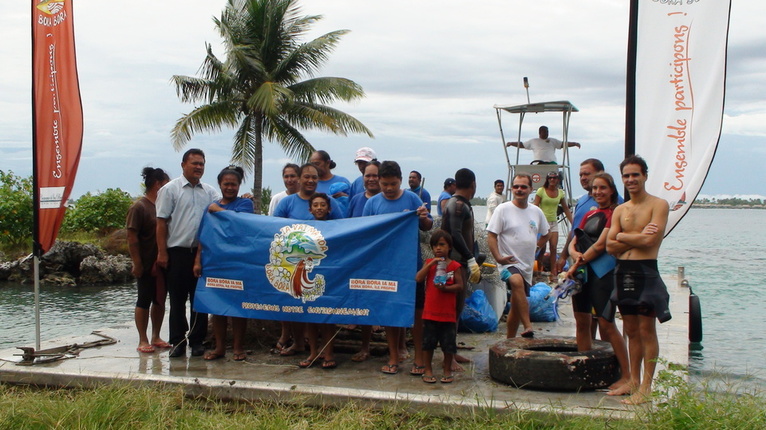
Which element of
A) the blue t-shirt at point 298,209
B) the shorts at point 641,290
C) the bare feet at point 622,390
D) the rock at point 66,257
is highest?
the blue t-shirt at point 298,209

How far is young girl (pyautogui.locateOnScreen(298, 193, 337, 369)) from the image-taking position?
23.3 ft

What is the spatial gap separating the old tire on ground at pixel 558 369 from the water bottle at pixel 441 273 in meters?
0.80

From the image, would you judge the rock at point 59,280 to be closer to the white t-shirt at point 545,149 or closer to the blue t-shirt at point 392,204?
the white t-shirt at point 545,149

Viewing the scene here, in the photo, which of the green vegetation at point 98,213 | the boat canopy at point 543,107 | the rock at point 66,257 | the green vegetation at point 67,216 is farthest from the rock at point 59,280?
the boat canopy at point 543,107

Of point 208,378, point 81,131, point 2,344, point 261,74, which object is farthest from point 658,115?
point 261,74

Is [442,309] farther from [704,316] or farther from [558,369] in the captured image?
[704,316]

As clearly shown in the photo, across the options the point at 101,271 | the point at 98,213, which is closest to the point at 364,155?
the point at 101,271

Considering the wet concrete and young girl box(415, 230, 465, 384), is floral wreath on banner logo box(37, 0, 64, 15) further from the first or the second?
young girl box(415, 230, 465, 384)

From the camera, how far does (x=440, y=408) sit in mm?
5688

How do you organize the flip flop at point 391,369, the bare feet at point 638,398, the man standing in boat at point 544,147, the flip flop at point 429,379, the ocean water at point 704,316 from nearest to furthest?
1. the bare feet at point 638,398
2. the flip flop at point 429,379
3. the flip flop at point 391,369
4. the ocean water at point 704,316
5. the man standing in boat at point 544,147

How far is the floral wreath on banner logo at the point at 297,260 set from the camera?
23.3 ft

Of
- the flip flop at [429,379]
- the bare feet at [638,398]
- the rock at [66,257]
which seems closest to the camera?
the bare feet at [638,398]

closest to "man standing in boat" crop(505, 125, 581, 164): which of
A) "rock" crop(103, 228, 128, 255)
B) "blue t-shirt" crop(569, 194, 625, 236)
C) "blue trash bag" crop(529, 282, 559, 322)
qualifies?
"blue trash bag" crop(529, 282, 559, 322)

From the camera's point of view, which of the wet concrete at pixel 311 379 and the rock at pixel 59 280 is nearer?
the wet concrete at pixel 311 379
